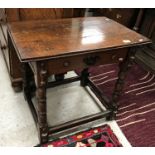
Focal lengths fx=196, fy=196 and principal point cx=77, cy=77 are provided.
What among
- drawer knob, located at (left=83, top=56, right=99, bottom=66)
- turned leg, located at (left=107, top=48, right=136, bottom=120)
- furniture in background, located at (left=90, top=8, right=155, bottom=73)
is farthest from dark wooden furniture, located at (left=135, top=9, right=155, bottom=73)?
drawer knob, located at (left=83, top=56, right=99, bottom=66)

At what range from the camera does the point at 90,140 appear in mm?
1323

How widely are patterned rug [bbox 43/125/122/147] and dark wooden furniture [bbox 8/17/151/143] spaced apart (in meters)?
0.09

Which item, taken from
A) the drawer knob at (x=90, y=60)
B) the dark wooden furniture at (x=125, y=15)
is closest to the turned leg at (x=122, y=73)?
the drawer knob at (x=90, y=60)

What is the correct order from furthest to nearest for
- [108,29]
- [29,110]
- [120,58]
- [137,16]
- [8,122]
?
[137,16]
[29,110]
[8,122]
[108,29]
[120,58]

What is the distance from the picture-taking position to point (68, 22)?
132cm

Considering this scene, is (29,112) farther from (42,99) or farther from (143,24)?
(143,24)

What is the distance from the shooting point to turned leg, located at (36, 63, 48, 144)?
968 millimetres

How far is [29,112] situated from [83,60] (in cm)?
71

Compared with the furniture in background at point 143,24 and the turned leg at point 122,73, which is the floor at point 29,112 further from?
the furniture in background at point 143,24

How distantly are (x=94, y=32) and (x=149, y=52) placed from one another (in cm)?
123

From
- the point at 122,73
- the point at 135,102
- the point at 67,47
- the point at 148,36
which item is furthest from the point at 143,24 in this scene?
the point at 67,47

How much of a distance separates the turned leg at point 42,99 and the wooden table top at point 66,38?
0.30ft
